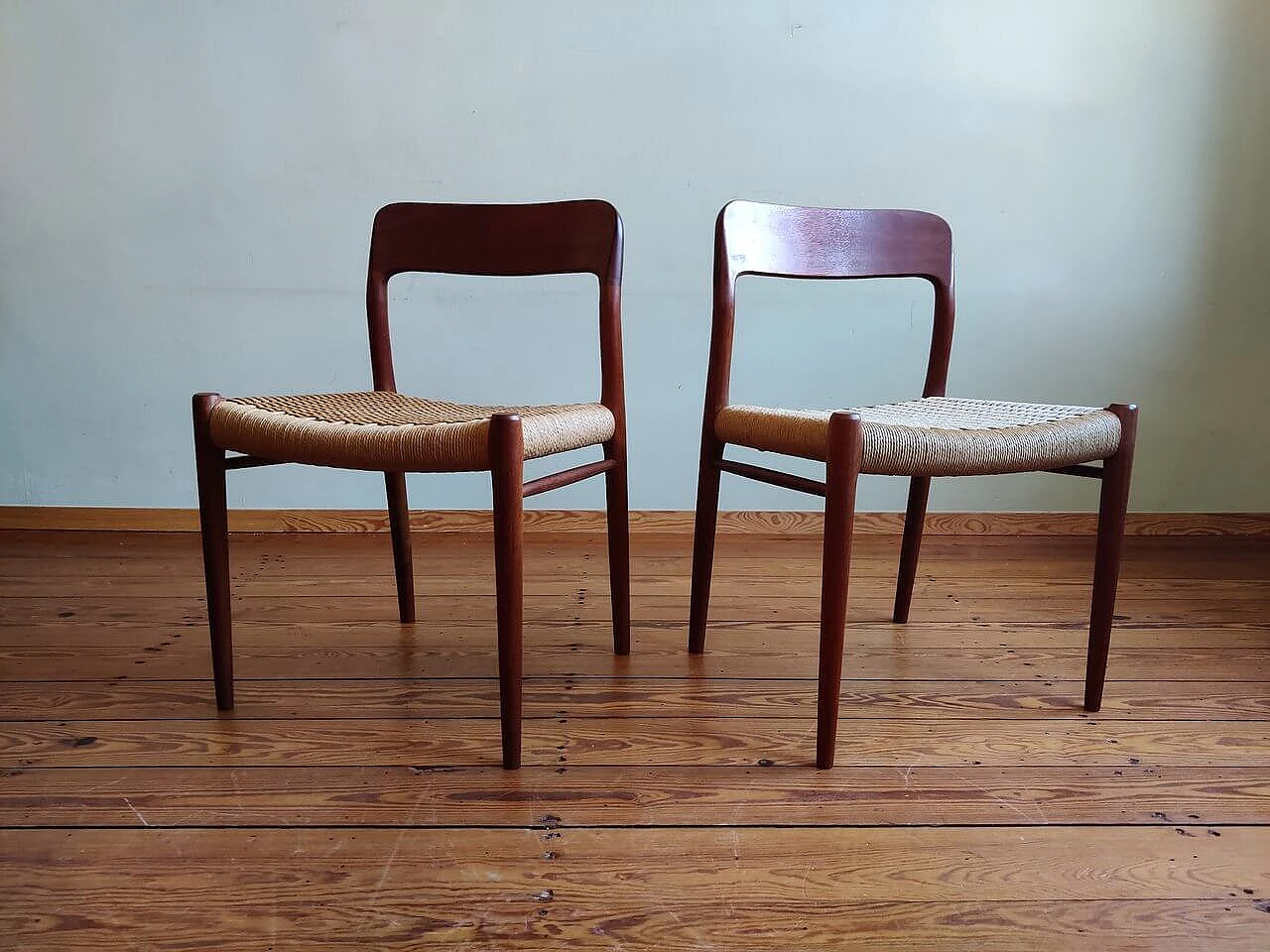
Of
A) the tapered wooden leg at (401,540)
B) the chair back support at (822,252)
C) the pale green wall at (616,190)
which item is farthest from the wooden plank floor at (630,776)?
the pale green wall at (616,190)

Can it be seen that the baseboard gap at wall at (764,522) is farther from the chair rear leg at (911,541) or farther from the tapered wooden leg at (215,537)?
the tapered wooden leg at (215,537)

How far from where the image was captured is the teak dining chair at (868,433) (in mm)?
1158

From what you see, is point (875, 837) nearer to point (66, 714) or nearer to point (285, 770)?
point (285, 770)

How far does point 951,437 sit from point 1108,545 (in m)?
0.31

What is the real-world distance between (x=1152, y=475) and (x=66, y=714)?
2.20m

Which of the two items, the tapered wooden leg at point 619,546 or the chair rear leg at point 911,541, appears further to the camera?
the chair rear leg at point 911,541

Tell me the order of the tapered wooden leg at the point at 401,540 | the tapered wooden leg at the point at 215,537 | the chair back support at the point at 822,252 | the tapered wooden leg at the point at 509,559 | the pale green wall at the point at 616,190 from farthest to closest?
the pale green wall at the point at 616,190 < the tapered wooden leg at the point at 401,540 < the chair back support at the point at 822,252 < the tapered wooden leg at the point at 215,537 < the tapered wooden leg at the point at 509,559

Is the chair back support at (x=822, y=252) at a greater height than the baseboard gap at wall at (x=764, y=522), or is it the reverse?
the chair back support at (x=822, y=252)

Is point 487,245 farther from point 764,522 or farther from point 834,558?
point 764,522

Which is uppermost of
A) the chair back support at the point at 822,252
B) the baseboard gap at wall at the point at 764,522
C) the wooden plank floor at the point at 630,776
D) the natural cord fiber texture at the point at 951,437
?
the chair back support at the point at 822,252

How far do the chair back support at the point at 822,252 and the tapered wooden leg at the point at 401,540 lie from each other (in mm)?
496

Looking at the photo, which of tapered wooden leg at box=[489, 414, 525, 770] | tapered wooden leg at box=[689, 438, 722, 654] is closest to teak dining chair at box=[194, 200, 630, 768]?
tapered wooden leg at box=[489, 414, 525, 770]

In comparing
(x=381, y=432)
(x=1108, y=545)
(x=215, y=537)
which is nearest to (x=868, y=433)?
(x=1108, y=545)

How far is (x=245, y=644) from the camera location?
5.23 feet
